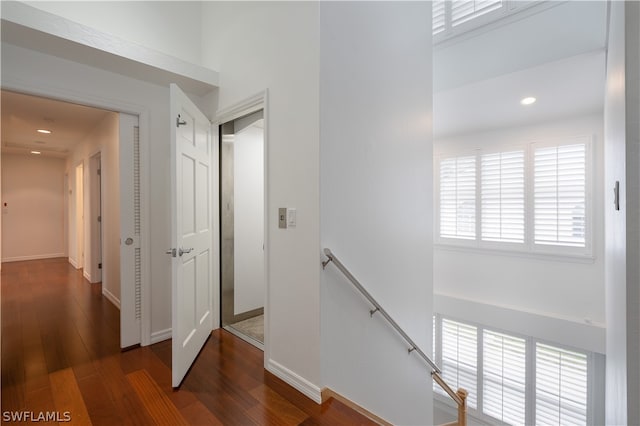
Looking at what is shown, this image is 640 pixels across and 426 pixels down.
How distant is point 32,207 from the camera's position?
6562 millimetres

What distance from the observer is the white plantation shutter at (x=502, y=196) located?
14.6 ft

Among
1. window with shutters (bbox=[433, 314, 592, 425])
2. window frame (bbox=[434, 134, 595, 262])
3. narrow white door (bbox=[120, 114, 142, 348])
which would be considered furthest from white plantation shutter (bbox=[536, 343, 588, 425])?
narrow white door (bbox=[120, 114, 142, 348])

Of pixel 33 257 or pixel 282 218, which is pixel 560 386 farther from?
pixel 33 257

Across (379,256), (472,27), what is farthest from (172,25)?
(472,27)

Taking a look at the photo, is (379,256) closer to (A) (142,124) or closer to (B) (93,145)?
(A) (142,124)

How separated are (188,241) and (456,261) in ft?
14.7

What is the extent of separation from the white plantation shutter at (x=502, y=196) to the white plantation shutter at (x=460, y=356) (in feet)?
5.41

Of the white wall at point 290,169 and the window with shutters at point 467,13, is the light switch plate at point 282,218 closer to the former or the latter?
the white wall at point 290,169

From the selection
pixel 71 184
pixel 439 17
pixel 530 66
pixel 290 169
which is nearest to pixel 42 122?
pixel 71 184

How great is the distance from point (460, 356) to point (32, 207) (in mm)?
9360

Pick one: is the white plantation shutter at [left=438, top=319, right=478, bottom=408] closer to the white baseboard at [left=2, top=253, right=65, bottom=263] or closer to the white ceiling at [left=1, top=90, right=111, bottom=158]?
the white ceiling at [left=1, top=90, right=111, bottom=158]

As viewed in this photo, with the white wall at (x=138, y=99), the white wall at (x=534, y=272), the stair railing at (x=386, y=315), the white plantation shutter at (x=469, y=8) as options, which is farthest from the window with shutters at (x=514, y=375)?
the white wall at (x=138, y=99)

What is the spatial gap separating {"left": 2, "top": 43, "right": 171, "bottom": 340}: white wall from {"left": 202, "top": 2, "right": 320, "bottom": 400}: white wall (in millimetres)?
938

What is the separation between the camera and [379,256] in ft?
7.51
